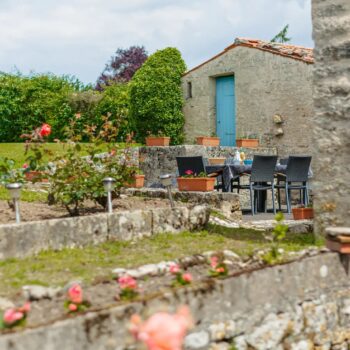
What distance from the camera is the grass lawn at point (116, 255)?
4590 mm

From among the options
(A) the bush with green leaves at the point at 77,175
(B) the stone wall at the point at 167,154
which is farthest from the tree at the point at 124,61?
(A) the bush with green leaves at the point at 77,175

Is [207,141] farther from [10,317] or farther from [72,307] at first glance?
[10,317]

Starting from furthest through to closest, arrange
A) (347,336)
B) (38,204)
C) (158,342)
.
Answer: (38,204) → (347,336) → (158,342)

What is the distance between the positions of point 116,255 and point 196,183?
179 inches

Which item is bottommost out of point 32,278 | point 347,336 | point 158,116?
point 347,336

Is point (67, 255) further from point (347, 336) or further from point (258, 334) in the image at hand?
→ point (347, 336)

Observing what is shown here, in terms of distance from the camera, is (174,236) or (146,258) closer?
(146,258)

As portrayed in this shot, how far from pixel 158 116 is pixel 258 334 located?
1335cm

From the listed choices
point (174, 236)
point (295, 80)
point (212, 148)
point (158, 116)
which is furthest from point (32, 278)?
point (158, 116)

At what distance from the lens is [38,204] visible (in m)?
7.20

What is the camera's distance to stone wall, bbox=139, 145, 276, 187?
46.1 ft

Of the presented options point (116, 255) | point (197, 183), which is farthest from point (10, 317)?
point (197, 183)

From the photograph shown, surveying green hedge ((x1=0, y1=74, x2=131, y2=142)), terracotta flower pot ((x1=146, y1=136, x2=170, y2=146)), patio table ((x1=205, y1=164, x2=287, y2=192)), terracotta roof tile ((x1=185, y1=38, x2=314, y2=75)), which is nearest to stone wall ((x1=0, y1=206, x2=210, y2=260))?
patio table ((x1=205, y1=164, x2=287, y2=192))

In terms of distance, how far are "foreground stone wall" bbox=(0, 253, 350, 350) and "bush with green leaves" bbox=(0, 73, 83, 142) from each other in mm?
15505
